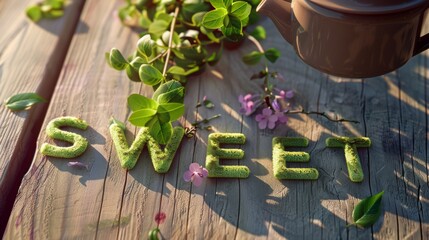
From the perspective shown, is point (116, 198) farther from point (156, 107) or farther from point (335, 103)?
point (335, 103)

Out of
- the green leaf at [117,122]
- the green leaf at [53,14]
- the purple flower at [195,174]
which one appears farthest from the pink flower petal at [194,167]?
the green leaf at [53,14]

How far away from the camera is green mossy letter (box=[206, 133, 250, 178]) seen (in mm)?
1326

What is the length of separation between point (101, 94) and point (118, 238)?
1.48 feet

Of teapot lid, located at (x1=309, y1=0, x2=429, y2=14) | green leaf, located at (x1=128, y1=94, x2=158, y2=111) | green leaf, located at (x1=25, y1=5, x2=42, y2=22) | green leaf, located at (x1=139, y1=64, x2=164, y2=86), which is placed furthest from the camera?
green leaf, located at (x1=25, y1=5, x2=42, y2=22)

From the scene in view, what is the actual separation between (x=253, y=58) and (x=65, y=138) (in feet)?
1.62

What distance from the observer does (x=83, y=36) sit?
5.74ft

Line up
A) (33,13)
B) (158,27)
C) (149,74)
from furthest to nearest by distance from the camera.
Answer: (33,13) → (158,27) → (149,74)

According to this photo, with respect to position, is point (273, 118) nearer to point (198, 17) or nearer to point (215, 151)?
point (215, 151)

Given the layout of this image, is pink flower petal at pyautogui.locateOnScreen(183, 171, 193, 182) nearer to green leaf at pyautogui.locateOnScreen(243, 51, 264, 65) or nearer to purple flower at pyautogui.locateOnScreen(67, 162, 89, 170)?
purple flower at pyautogui.locateOnScreen(67, 162, 89, 170)

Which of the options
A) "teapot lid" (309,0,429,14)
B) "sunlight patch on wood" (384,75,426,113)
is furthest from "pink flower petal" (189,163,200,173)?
"sunlight patch on wood" (384,75,426,113)

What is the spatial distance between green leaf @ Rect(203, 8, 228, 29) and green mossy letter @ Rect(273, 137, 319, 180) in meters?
0.28

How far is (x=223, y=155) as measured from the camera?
1.37 meters

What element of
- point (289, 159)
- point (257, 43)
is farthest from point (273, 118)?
point (257, 43)

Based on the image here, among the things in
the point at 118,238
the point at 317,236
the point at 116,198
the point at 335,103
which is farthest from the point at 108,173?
the point at 335,103
